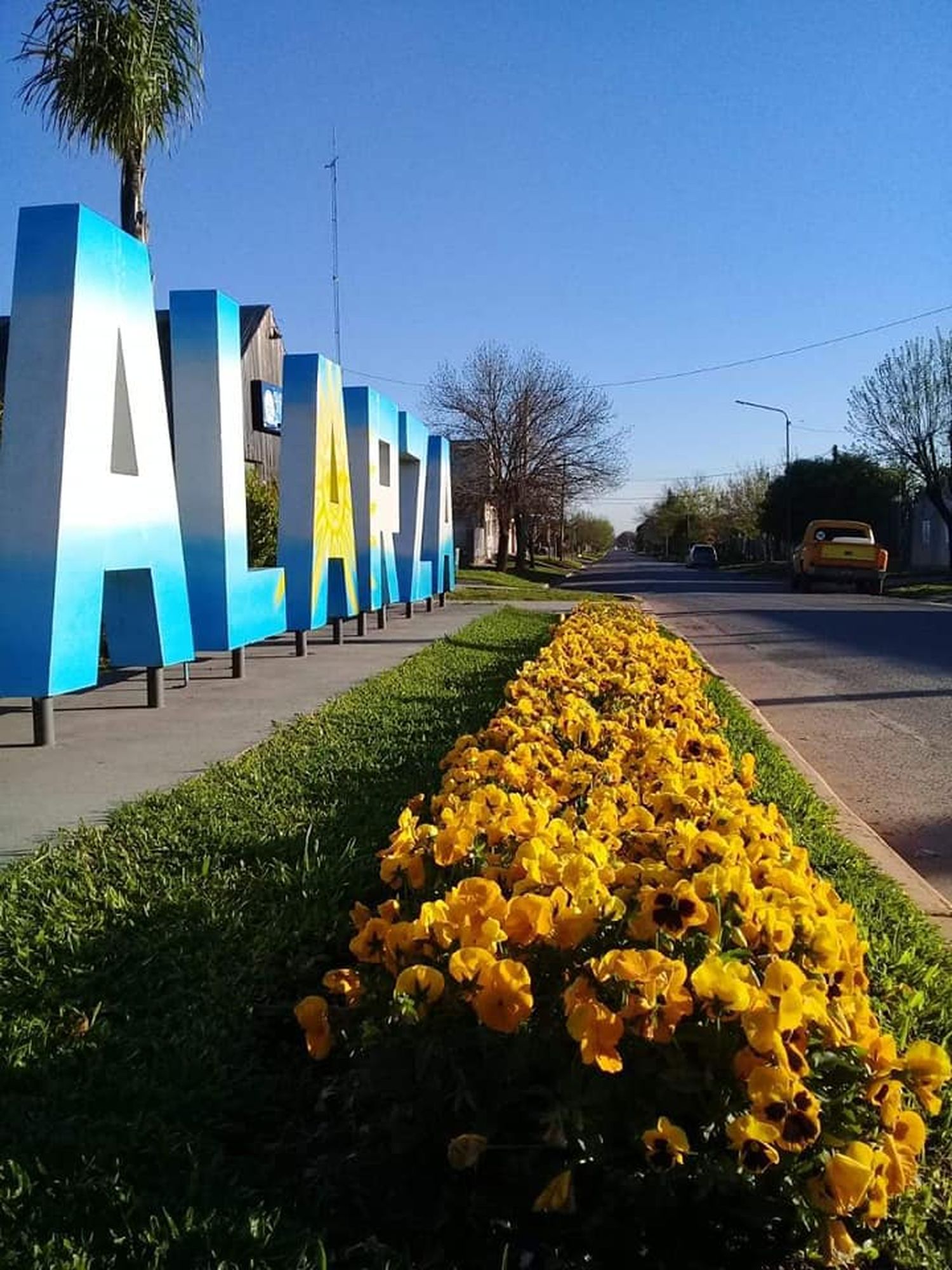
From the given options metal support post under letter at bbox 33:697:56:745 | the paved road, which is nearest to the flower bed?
the paved road

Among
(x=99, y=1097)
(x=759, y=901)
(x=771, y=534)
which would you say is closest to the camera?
(x=759, y=901)

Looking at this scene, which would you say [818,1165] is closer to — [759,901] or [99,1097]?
[759,901]

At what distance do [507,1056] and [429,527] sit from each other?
1929 cm

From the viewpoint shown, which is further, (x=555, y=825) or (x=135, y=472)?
(x=135, y=472)

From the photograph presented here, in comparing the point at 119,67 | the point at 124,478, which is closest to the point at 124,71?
the point at 119,67

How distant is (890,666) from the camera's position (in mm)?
12867

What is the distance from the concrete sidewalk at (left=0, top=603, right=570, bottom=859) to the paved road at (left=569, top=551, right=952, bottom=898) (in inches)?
146

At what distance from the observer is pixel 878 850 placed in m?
5.15

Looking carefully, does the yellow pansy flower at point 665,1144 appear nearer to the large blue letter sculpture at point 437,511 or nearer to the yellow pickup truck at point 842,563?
the large blue letter sculpture at point 437,511

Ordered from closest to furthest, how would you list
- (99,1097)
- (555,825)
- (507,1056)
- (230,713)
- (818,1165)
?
(818,1165) < (507,1056) < (99,1097) < (555,825) < (230,713)

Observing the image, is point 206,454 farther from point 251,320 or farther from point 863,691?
point 251,320

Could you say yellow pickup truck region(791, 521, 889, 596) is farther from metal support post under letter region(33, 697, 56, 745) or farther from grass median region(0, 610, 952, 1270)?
metal support post under letter region(33, 697, 56, 745)

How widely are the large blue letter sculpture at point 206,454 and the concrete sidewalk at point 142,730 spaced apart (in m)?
0.75

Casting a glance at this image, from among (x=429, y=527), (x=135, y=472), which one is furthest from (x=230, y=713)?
(x=429, y=527)
